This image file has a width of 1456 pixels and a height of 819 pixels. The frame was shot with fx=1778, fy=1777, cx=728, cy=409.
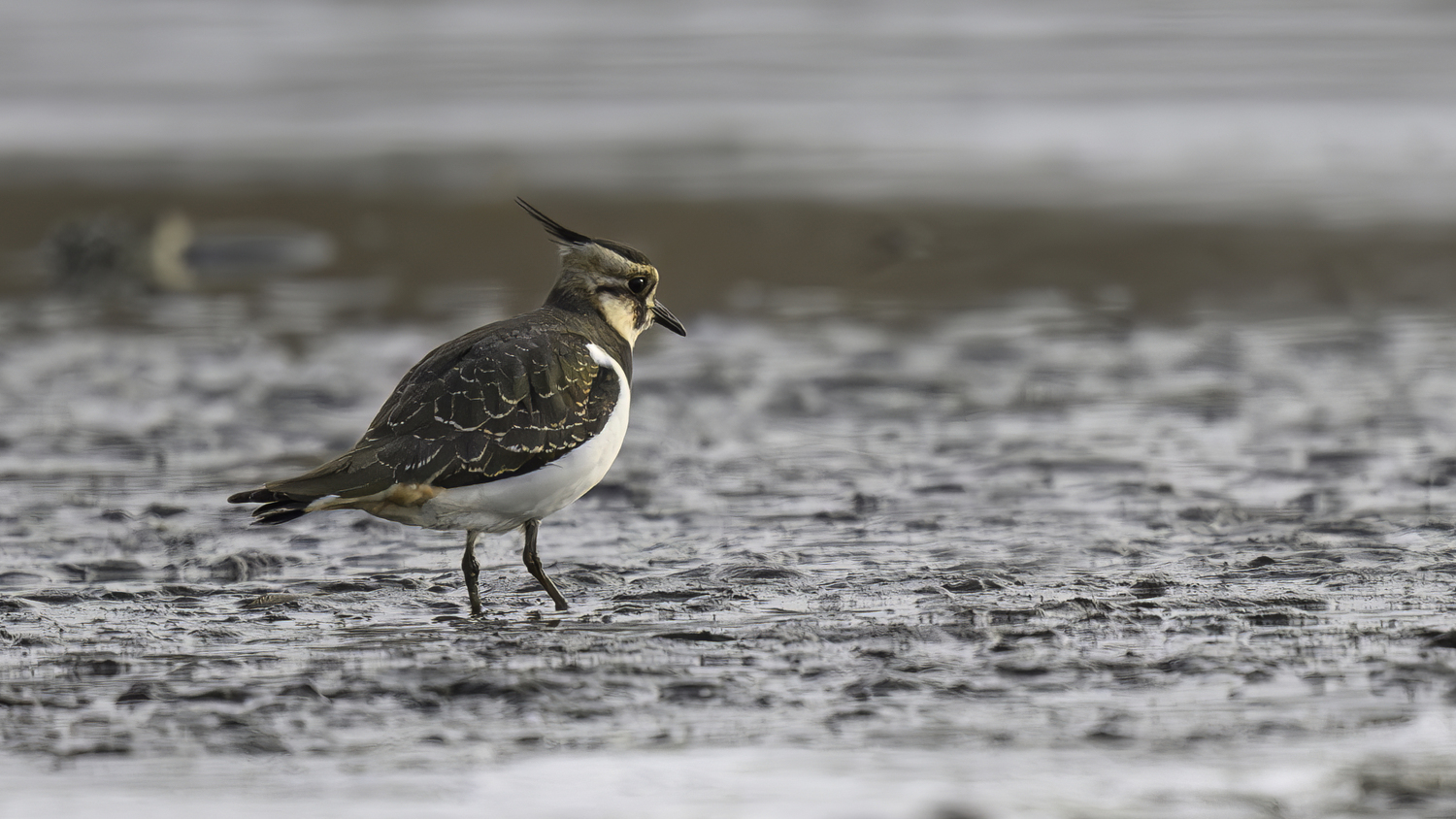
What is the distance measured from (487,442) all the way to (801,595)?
1.23 m

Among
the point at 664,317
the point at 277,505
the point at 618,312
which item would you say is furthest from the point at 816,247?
the point at 277,505

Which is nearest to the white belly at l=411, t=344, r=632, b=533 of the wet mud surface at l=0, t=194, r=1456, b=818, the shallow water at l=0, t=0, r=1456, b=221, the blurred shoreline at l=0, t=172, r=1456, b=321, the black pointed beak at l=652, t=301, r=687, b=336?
the wet mud surface at l=0, t=194, r=1456, b=818

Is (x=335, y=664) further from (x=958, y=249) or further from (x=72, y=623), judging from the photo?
(x=958, y=249)

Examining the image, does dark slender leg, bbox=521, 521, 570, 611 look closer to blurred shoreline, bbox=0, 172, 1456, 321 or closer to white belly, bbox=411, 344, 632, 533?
white belly, bbox=411, 344, 632, 533

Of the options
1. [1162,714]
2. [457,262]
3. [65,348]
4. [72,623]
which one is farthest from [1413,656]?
[457,262]

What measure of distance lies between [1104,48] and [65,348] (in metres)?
16.4

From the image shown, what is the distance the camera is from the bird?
608 cm

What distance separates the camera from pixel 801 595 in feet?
20.5

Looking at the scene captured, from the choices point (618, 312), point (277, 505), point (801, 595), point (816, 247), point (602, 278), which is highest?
point (816, 247)

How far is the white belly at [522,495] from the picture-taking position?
6.26m

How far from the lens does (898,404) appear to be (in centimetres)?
954

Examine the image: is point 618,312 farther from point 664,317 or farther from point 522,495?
point 522,495

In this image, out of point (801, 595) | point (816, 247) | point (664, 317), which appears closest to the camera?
point (801, 595)

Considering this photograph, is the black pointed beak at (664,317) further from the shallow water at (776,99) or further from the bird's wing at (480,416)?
the shallow water at (776,99)
